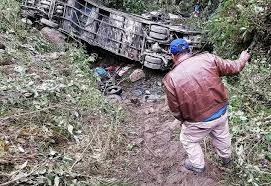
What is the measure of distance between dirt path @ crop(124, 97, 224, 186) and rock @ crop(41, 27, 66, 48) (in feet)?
11.9

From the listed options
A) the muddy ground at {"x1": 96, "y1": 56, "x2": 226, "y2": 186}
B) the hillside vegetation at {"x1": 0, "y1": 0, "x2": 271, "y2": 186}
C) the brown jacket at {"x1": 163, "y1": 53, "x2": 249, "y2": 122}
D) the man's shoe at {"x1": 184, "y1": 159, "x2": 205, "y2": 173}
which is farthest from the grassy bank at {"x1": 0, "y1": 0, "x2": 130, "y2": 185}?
the brown jacket at {"x1": 163, "y1": 53, "x2": 249, "y2": 122}

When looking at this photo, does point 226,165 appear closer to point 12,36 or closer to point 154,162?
point 154,162

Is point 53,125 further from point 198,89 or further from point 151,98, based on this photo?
point 151,98

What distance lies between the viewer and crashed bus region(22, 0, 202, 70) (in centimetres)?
974

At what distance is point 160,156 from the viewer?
20.4 ft

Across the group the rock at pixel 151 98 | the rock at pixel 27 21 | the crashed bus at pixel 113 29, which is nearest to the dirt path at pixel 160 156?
the rock at pixel 151 98

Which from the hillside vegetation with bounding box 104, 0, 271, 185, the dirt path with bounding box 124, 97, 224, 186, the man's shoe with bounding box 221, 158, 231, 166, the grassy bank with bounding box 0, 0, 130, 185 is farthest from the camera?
the dirt path with bounding box 124, 97, 224, 186

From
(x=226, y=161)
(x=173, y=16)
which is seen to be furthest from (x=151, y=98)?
(x=226, y=161)

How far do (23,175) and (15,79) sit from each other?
106 inches

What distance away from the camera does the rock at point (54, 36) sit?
1052cm

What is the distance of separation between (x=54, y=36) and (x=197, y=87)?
680cm

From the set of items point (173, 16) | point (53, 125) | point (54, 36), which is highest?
point (173, 16)

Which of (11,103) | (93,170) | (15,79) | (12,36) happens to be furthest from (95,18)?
(93,170)

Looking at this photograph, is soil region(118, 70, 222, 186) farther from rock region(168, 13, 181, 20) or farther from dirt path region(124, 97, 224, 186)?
rock region(168, 13, 181, 20)
